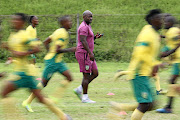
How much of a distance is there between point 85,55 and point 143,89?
3.40 meters

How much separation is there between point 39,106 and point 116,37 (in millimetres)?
13219

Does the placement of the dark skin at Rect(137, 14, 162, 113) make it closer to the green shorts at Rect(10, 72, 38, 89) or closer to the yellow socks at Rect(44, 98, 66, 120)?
the yellow socks at Rect(44, 98, 66, 120)

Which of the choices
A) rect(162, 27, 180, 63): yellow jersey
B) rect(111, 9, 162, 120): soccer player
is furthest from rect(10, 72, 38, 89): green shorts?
rect(162, 27, 180, 63): yellow jersey

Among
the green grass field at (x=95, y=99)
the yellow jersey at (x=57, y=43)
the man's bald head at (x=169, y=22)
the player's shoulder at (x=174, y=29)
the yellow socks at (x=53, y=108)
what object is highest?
the man's bald head at (x=169, y=22)

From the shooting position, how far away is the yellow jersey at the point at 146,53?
18.0 feet

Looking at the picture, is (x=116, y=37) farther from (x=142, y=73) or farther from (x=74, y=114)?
(x=142, y=73)

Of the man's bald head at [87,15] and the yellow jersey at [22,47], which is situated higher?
the man's bald head at [87,15]

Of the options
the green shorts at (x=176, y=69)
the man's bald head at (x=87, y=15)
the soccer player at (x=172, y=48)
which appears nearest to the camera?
the soccer player at (x=172, y=48)

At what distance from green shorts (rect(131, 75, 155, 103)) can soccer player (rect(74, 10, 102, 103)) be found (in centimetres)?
298

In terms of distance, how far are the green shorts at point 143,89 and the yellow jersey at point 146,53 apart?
8 cm

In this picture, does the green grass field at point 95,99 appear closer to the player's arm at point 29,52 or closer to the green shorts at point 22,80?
the green shorts at point 22,80

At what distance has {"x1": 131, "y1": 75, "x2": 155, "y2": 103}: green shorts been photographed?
5441 millimetres

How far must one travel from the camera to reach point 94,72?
8.80m

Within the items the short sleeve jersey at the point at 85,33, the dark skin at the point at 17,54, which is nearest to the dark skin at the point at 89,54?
the short sleeve jersey at the point at 85,33
